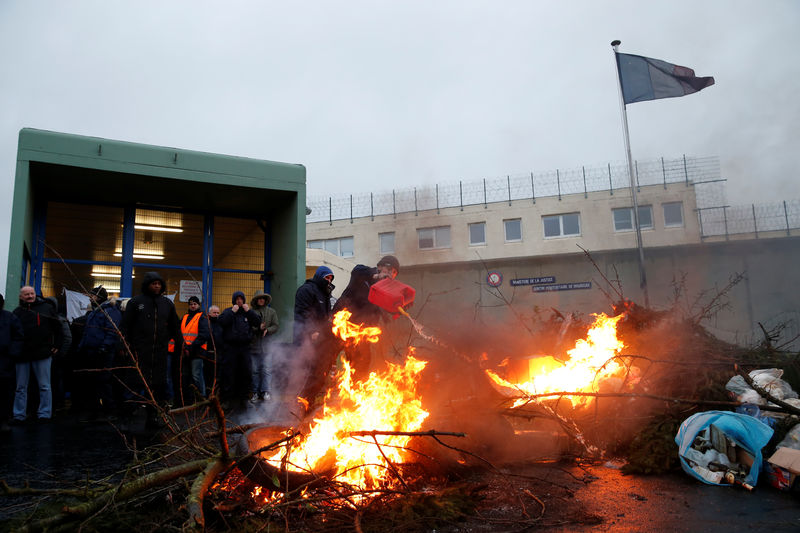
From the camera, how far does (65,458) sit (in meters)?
5.01

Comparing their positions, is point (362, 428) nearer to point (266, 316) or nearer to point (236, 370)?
point (236, 370)

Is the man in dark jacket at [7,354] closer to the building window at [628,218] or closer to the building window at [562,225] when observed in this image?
the building window at [562,225]

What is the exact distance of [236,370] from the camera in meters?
8.76

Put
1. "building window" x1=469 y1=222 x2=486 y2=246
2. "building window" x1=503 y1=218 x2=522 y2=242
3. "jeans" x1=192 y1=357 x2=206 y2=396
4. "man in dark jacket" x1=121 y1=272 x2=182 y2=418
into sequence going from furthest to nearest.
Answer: "building window" x1=469 y1=222 x2=486 y2=246 → "building window" x1=503 y1=218 x2=522 y2=242 → "jeans" x1=192 y1=357 x2=206 y2=396 → "man in dark jacket" x1=121 y1=272 x2=182 y2=418

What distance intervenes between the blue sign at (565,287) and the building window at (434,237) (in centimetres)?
1756

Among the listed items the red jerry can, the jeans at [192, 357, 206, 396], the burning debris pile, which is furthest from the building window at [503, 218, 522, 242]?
the red jerry can

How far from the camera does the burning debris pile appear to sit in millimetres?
3322

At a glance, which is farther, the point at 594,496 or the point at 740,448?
the point at 740,448

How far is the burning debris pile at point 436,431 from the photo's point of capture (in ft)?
10.9

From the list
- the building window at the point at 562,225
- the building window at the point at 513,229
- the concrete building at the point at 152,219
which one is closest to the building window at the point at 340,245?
the building window at the point at 513,229

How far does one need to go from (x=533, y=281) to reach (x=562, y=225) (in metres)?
16.0

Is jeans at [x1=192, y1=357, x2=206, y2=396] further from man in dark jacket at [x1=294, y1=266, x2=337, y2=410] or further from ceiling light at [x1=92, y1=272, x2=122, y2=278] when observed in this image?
man in dark jacket at [x1=294, y1=266, x2=337, y2=410]

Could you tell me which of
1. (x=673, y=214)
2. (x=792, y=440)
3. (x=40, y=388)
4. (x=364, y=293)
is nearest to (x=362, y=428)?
(x=364, y=293)

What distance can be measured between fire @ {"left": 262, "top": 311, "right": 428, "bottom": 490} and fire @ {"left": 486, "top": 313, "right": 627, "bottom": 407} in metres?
1.87
